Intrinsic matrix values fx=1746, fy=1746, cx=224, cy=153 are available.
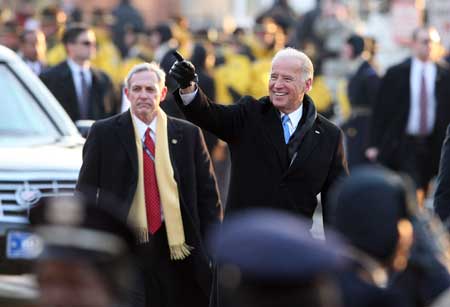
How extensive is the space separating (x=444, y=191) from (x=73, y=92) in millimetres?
5974

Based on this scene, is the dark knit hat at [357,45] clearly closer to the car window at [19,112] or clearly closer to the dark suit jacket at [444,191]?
the car window at [19,112]

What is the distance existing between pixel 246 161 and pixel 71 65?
6.23m

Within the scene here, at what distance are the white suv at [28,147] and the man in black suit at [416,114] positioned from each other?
4232mm

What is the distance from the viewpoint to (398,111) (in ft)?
50.8

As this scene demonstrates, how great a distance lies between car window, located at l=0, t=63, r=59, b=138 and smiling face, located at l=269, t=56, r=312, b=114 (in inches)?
102

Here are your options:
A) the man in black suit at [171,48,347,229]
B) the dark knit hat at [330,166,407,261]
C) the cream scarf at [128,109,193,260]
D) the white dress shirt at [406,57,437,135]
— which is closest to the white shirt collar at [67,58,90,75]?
the white dress shirt at [406,57,437,135]

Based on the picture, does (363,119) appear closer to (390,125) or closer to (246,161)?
(390,125)

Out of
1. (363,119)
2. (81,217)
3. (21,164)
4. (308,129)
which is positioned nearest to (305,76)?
(308,129)

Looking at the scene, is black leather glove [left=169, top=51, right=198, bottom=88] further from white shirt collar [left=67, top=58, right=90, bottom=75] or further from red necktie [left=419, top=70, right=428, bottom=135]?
red necktie [left=419, top=70, right=428, bottom=135]

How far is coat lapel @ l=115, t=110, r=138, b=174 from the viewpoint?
1014cm

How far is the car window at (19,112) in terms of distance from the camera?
11.7 metres

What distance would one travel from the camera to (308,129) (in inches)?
375

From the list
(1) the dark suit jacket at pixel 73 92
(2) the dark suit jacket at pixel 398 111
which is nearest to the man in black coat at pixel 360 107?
(2) the dark suit jacket at pixel 398 111

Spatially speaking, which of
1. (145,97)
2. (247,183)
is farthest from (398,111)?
(247,183)
